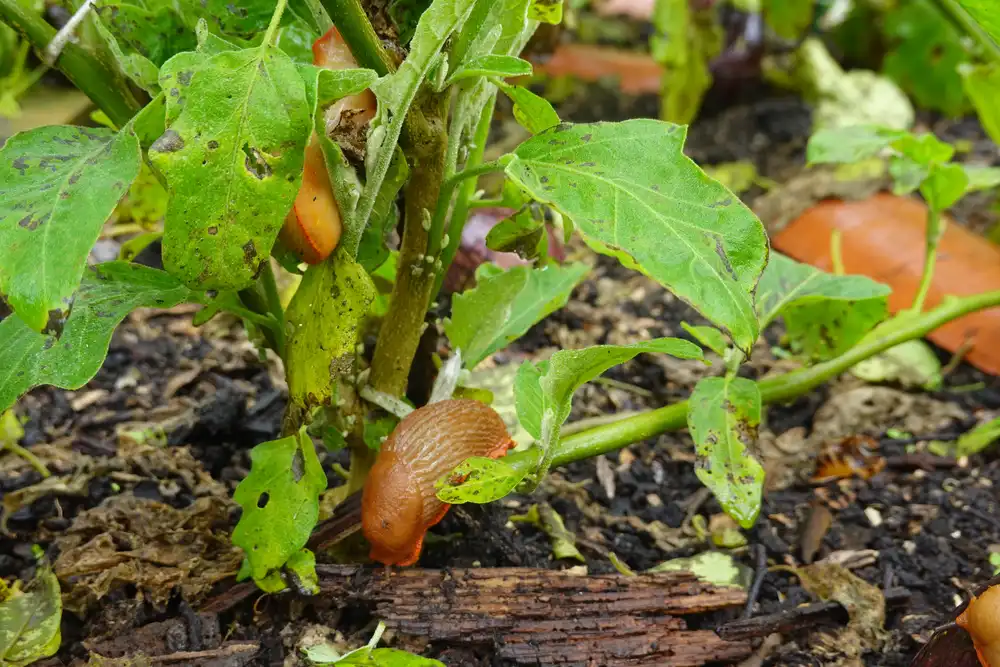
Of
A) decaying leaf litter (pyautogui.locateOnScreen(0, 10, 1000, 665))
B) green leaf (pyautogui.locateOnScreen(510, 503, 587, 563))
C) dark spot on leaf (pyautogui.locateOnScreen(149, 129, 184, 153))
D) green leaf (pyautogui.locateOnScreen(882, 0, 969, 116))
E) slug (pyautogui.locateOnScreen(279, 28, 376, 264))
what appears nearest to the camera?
dark spot on leaf (pyautogui.locateOnScreen(149, 129, 184, 153))

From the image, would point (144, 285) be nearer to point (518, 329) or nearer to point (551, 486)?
point (518, 329)

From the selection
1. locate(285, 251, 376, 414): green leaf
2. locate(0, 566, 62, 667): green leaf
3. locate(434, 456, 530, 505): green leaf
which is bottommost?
locate(0, 566, 62, 667): green leaf

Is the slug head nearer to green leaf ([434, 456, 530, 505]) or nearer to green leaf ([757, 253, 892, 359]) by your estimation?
green leaf ([434, 456, 530, 505])

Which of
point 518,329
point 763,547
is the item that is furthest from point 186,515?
point 763,547

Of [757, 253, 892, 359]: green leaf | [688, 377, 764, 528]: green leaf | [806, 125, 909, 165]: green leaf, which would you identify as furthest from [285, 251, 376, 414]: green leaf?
[806, 125, 909, 165]: green leaf

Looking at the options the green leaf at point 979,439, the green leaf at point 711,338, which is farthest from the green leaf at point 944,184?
the green leaf at point 711,338

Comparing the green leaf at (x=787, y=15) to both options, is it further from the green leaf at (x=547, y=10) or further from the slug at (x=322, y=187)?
the slug at (x=322, y=187)

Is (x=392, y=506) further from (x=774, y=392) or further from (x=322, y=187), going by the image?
(x=774, y=392)
